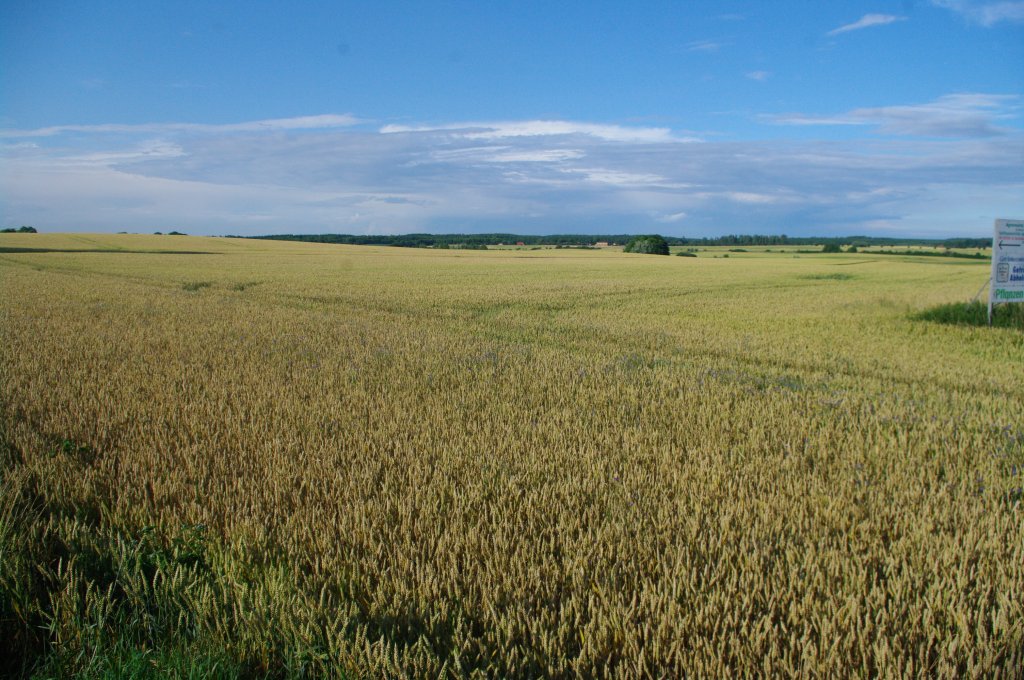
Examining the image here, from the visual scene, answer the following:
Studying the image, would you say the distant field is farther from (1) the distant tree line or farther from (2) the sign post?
(1) the distant tree line

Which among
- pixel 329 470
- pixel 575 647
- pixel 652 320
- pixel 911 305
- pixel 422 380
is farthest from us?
pixel 911 305

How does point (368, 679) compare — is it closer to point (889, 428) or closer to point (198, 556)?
point (198, 556)

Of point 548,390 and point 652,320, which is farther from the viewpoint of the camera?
Result: point 652,320

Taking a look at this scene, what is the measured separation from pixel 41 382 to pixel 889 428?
344 inches

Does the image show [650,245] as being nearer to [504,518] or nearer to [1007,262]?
[1007,262]

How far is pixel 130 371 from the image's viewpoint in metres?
8.00

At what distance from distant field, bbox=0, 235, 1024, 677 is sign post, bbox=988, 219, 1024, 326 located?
6.35m

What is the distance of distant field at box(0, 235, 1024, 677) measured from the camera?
8.43 ft

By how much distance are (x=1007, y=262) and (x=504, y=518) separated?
15.0 metres

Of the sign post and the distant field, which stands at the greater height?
the sign post

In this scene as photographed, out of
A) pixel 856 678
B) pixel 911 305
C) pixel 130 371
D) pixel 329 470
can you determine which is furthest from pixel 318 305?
pixel 856 678

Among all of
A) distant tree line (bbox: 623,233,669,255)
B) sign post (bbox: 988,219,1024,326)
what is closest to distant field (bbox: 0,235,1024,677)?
sign post (bbox: 988,219,1024,326)

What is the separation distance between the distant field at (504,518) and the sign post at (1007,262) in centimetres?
635

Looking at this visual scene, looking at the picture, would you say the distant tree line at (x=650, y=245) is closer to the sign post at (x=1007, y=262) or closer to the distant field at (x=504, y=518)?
the sign post at (x=1007, y=262)
